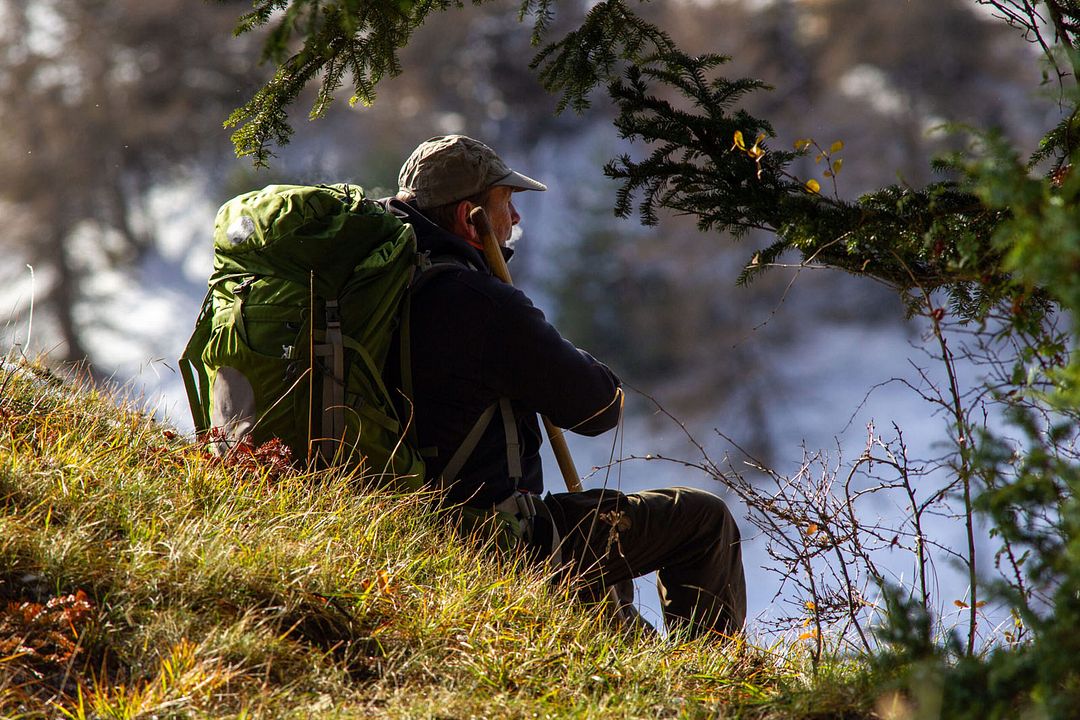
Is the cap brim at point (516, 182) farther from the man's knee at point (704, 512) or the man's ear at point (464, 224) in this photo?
the man's knee at point (704, 512)

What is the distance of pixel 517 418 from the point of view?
3.52 metres

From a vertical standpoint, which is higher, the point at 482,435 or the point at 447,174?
the point at 447,174

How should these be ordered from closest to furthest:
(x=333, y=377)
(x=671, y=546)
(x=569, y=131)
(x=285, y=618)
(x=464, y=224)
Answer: (x=285, y=618) → (x=333, y=377) → (x=671, y=546) → (x=464, y=224) → (x=569, y=131)

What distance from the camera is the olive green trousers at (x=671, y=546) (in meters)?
3.59

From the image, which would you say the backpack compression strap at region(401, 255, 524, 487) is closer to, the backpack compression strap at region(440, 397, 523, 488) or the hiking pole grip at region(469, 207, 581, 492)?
the backpack compression strap at region(440, 397, 523, 488)

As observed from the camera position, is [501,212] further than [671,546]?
Yes

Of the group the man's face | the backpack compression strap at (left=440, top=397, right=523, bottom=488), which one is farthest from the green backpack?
the man's face

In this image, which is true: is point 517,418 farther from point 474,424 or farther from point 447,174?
point 447,174

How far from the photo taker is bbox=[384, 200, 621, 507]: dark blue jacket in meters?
3.33

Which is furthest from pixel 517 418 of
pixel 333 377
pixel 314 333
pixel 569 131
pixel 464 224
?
pixel 569 131

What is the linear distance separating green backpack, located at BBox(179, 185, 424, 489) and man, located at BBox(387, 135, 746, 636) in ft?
0.43

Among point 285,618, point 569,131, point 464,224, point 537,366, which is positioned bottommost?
point 285,618

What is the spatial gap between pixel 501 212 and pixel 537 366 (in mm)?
968

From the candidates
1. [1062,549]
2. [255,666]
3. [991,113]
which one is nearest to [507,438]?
[255,666]
